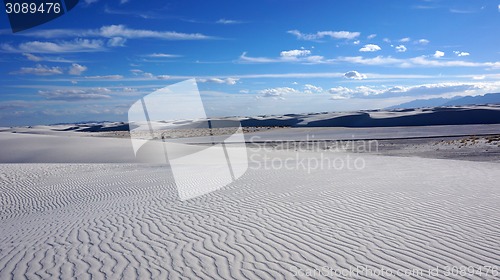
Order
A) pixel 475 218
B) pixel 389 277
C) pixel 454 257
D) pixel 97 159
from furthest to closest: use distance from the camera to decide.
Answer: pixel 97 159, pixel 475 218, pixel 454 257, pixel 389 277

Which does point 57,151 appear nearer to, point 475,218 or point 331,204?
point 331,204

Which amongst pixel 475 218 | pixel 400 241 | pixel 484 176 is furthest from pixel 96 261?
pixel 484 176

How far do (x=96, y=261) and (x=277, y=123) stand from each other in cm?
8326

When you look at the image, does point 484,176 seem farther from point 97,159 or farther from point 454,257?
point 97,159

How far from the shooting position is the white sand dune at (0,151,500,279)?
486 centimetres

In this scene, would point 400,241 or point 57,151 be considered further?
point 57,151

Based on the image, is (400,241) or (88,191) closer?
(400,241)

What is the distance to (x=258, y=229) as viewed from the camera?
653 cm

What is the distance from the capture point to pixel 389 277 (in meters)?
4.38

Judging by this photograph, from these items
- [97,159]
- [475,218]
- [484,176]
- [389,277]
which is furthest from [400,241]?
[97,159]

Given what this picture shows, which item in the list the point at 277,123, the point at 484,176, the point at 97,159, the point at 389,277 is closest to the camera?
the point at 389,277

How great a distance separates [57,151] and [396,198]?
2533cm

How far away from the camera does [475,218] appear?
22.5 feet

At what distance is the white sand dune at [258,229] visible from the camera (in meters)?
4.86
